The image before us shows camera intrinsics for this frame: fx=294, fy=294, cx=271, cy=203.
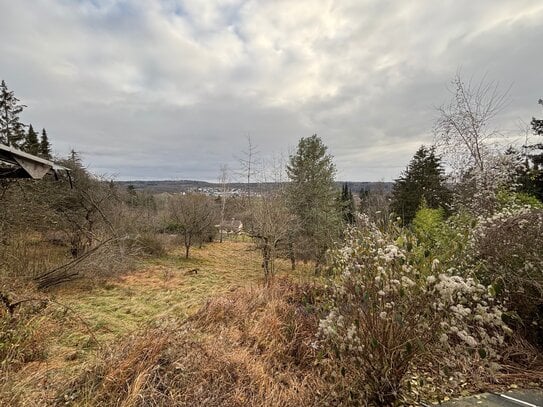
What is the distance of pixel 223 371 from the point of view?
313cm

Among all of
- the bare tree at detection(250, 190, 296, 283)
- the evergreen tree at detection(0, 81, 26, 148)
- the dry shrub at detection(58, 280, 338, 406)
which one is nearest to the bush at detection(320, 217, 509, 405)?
the dry shrub at detection(58, 280, 338, 406)

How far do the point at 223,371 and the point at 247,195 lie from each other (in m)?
9.92

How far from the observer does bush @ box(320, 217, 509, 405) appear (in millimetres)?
2180

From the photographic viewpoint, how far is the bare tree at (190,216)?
17.1m

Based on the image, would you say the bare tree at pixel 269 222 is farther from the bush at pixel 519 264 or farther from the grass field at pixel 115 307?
the bush at pixel 519 264

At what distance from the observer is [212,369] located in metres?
3.09

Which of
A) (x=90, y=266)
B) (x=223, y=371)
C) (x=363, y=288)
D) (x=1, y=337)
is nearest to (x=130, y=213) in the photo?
(x=90, y=266)

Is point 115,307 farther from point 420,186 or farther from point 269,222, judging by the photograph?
point 420,186

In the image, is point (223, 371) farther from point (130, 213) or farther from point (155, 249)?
point (155, 249)

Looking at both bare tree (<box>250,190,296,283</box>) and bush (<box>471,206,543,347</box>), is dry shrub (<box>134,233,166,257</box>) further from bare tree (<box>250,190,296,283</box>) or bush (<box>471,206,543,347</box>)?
bush (<box>471,206,543,347</box>)

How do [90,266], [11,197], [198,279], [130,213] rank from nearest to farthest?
1. [11,197]
2. [90,266]
3. [198,279]
4. [130,213]

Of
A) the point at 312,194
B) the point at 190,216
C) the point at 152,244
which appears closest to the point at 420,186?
the point at 312,194

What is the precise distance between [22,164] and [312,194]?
42.1ft

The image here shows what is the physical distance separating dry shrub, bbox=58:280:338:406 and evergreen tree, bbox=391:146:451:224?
20.0m
